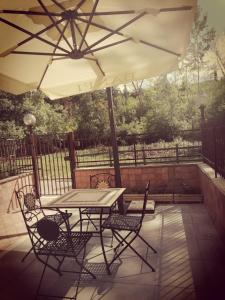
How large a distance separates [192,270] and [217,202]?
1.48 m

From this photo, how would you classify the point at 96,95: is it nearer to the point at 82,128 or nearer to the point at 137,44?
the point at 82,128

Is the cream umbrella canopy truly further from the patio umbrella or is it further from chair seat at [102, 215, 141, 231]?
chair seat at [102, 215, 141, 231]

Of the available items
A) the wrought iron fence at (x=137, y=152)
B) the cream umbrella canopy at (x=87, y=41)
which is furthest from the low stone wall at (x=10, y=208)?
the cream umbrella canopy at (x=87, y=41)

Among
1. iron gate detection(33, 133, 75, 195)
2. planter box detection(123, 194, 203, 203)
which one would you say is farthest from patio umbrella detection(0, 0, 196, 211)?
iron gate detection(33, 133, 75, 195)

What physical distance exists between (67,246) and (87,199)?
967 mm

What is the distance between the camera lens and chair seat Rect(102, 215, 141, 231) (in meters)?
4.18

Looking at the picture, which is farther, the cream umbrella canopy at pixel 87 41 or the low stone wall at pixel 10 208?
Result: the low stone wall at pixel 10 208

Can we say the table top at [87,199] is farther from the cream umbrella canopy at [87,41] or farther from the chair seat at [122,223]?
the cream umbrella canopy at [87,41]

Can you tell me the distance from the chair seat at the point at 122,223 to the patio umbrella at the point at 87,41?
1744 mm

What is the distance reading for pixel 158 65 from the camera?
16.5 ft

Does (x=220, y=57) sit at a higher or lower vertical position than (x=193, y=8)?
higher

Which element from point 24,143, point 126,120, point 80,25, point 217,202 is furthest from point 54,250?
point 126,120

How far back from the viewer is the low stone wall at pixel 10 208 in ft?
20.0

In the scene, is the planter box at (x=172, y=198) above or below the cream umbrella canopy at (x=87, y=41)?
below
